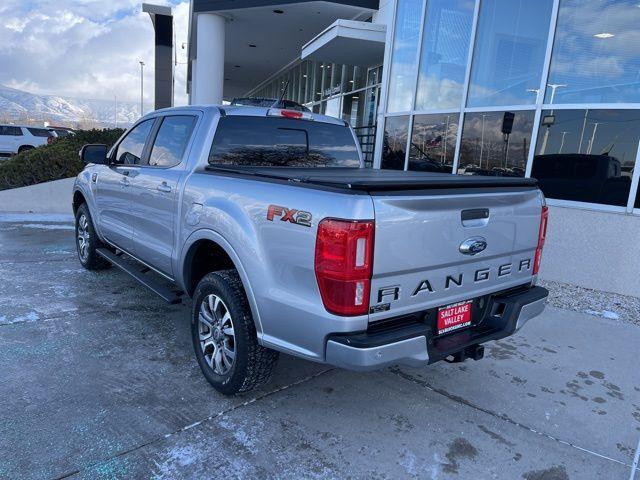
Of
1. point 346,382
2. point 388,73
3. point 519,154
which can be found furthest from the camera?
point 388,73

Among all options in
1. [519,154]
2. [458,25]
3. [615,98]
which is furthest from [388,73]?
[615,98]

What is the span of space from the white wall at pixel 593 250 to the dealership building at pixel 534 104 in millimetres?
12

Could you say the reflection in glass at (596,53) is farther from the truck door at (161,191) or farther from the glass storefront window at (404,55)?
the truck door at (161,191)

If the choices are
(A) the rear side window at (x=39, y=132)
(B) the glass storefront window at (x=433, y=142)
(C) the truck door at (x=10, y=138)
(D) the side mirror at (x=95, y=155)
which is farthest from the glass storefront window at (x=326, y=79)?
(C) the truck door at (x=10, y=138)

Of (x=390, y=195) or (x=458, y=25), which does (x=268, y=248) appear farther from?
(x=458, y=25)

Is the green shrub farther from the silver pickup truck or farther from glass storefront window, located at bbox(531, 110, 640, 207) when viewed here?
glass storefront window, located at bbox(531, 110, 640, 207)

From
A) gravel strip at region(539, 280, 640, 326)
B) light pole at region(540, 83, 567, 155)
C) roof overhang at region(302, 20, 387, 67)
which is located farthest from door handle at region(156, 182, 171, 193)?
roof overhang at region(302, 20, 387, 67)

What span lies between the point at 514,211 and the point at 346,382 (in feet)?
5.47

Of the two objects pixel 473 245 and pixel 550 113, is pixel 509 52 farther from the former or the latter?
pixel 473 245

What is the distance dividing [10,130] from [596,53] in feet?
80.3

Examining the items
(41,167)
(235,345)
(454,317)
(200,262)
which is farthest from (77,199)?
(41,167)

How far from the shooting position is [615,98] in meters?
5.90

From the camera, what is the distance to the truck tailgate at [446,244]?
241 centimetres

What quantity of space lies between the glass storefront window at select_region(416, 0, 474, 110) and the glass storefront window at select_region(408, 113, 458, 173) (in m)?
0.25
